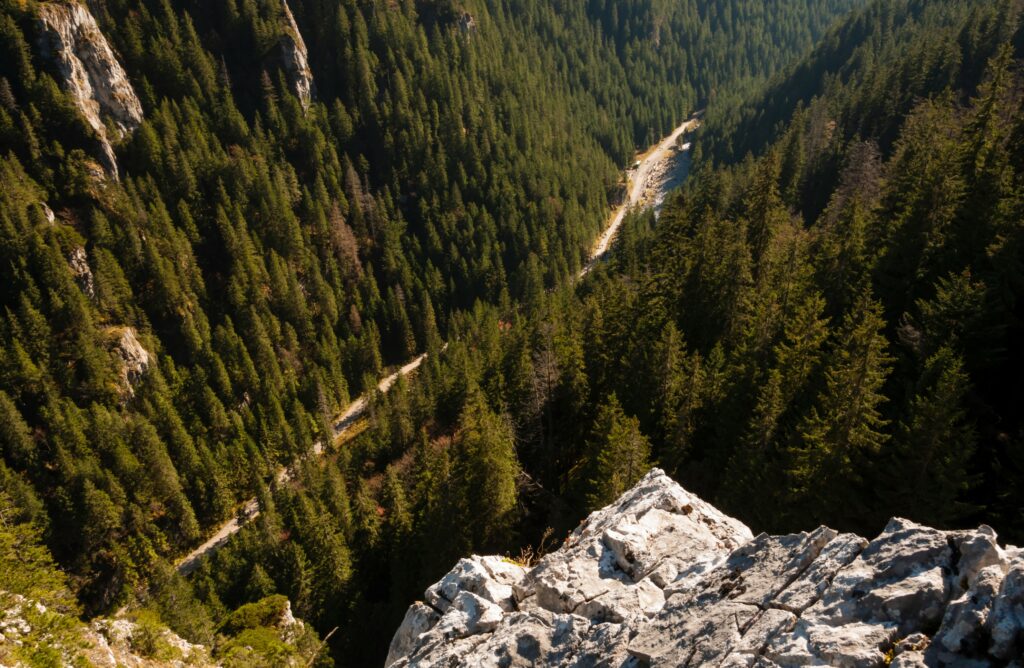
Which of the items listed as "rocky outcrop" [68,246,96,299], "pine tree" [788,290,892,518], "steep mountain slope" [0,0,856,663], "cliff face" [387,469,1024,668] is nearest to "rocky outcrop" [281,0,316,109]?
"steep mountain slope" [0,0,856,663]

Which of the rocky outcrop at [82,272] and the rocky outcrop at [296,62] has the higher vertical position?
the rocky outcrop at [296,62]

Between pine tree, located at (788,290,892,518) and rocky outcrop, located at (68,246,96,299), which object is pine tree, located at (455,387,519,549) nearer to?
pine tree, located at (788,290,892,518)

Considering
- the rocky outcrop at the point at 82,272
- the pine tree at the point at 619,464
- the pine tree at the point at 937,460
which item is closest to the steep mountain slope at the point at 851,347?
the pine tree at the point at 937,460

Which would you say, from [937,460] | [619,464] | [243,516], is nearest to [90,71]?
[243,516]

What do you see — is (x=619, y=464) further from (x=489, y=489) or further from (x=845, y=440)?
(x=845, y=440)

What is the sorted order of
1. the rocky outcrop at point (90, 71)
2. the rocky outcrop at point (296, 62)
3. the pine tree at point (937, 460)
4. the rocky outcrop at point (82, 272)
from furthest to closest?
1. the rocky outcrop at point (296, 62)
2. the rocky outcrop at point (90, 71)
3. the rocky outcrop at point (82, 272)
4. the pine tree at point (937, 460)

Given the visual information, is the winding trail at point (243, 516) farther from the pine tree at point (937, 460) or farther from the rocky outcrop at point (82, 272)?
the pine tree at point (937, 460)

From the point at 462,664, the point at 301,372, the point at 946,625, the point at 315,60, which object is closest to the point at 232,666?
the point at 462,664
